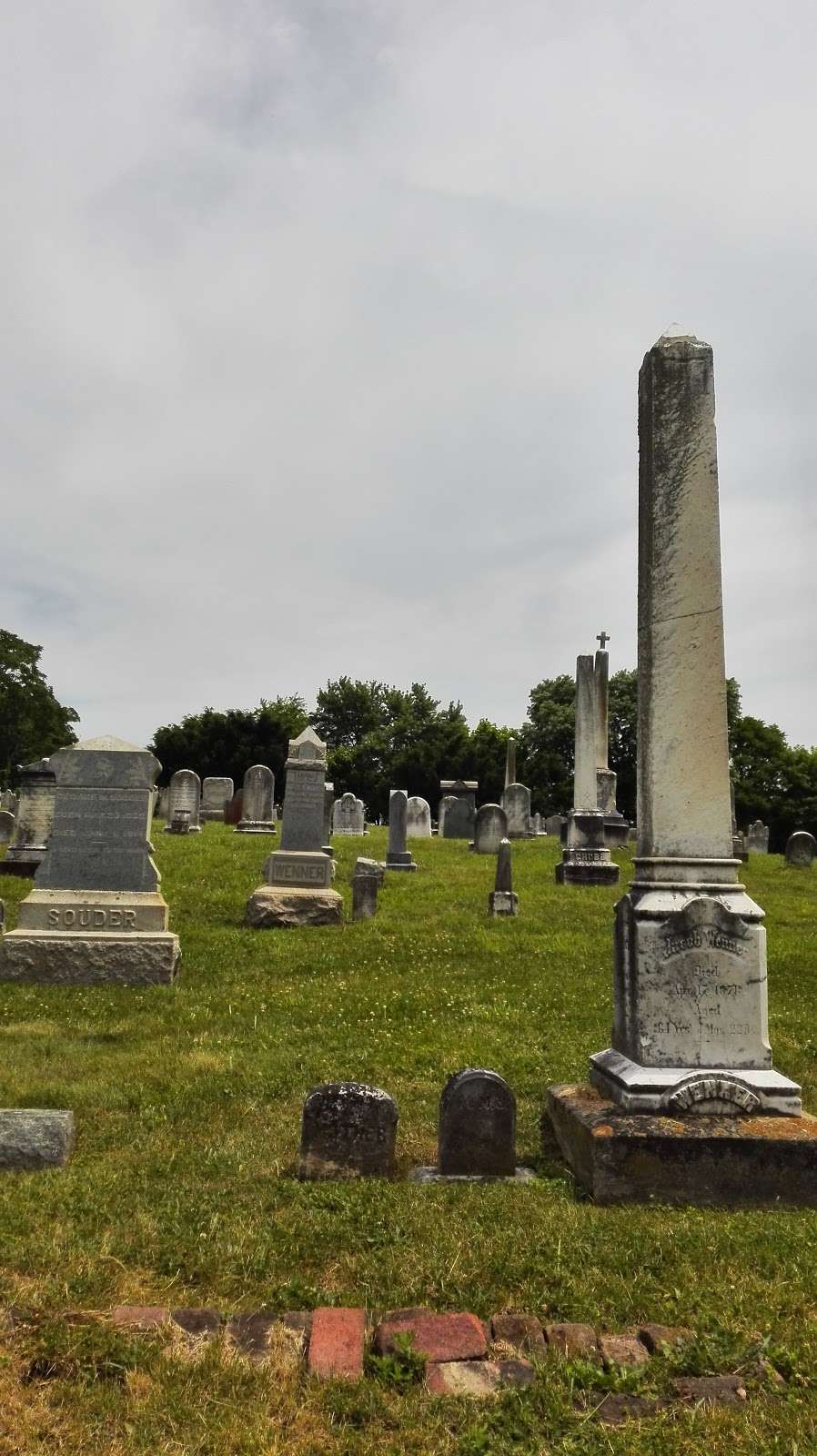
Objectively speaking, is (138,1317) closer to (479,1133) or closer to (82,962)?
(479,1133)

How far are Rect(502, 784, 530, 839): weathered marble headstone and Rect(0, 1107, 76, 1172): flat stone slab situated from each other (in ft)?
77.3

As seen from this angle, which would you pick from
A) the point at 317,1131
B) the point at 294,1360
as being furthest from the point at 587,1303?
the point at 317,1131

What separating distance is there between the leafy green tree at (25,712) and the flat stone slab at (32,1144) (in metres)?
53.1

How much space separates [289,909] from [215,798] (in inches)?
793

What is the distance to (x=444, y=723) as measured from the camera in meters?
56.7

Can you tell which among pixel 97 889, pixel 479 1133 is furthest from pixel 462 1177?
pixel 97 889

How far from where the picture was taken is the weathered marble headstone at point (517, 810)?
27.9 meters

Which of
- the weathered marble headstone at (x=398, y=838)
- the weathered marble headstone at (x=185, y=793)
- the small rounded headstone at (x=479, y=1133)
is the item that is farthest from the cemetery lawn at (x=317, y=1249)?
the weathered marble headstone at (x=185, y=793)

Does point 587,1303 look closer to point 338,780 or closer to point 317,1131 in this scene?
point 317,1131

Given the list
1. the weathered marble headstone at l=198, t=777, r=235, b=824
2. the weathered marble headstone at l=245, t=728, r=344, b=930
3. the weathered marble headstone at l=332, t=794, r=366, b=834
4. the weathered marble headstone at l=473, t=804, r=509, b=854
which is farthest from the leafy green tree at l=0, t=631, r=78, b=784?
the weathered marble headstone at l=245, t=728, r=344, b=930

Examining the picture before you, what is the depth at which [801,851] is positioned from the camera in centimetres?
2256

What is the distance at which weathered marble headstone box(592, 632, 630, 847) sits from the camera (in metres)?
21.2

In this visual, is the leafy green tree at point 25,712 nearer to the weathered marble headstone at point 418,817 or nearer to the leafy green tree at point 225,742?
the leafy green tree at point 225,742

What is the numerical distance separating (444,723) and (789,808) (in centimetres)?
2104
